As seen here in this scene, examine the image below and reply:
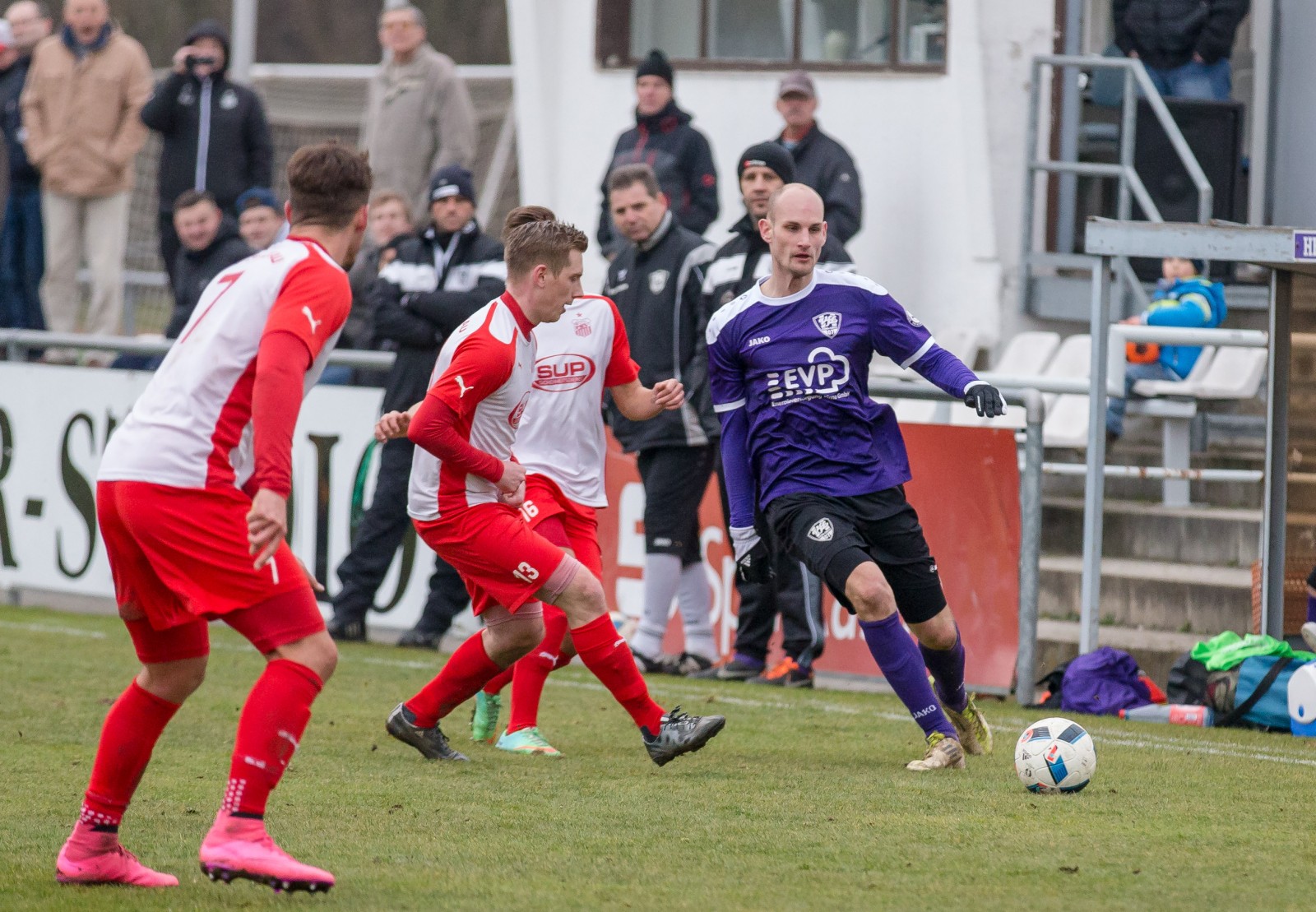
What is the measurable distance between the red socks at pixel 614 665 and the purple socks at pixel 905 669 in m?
0.79

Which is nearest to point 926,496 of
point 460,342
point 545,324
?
point 545,324

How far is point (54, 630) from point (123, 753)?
22.3 ft

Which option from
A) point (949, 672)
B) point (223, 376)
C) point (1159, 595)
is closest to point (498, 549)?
point (949, 672)

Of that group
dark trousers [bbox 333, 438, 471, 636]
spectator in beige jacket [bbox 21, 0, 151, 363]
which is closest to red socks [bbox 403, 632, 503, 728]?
dark trousers [bbox 333, 438, 471, 636]

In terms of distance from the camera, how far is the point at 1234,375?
11.4 m

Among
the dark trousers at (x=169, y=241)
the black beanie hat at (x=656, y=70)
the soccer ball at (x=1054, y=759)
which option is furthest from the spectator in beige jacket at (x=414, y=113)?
the soccer ball at (x=1054, y=759)

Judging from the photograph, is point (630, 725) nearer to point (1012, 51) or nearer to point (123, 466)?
point (123, 466)

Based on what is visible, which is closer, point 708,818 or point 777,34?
point 708,818

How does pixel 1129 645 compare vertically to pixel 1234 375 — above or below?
below

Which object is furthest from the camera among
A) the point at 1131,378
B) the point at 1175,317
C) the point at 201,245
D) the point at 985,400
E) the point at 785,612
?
the point at 201,245

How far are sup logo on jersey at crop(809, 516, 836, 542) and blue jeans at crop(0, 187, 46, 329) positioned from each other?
9116 millimetres

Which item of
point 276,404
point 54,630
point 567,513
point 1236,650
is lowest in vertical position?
point 54,630

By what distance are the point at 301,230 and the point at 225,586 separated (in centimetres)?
90

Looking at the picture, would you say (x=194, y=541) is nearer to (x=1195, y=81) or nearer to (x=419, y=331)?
(x=419, y=331)
